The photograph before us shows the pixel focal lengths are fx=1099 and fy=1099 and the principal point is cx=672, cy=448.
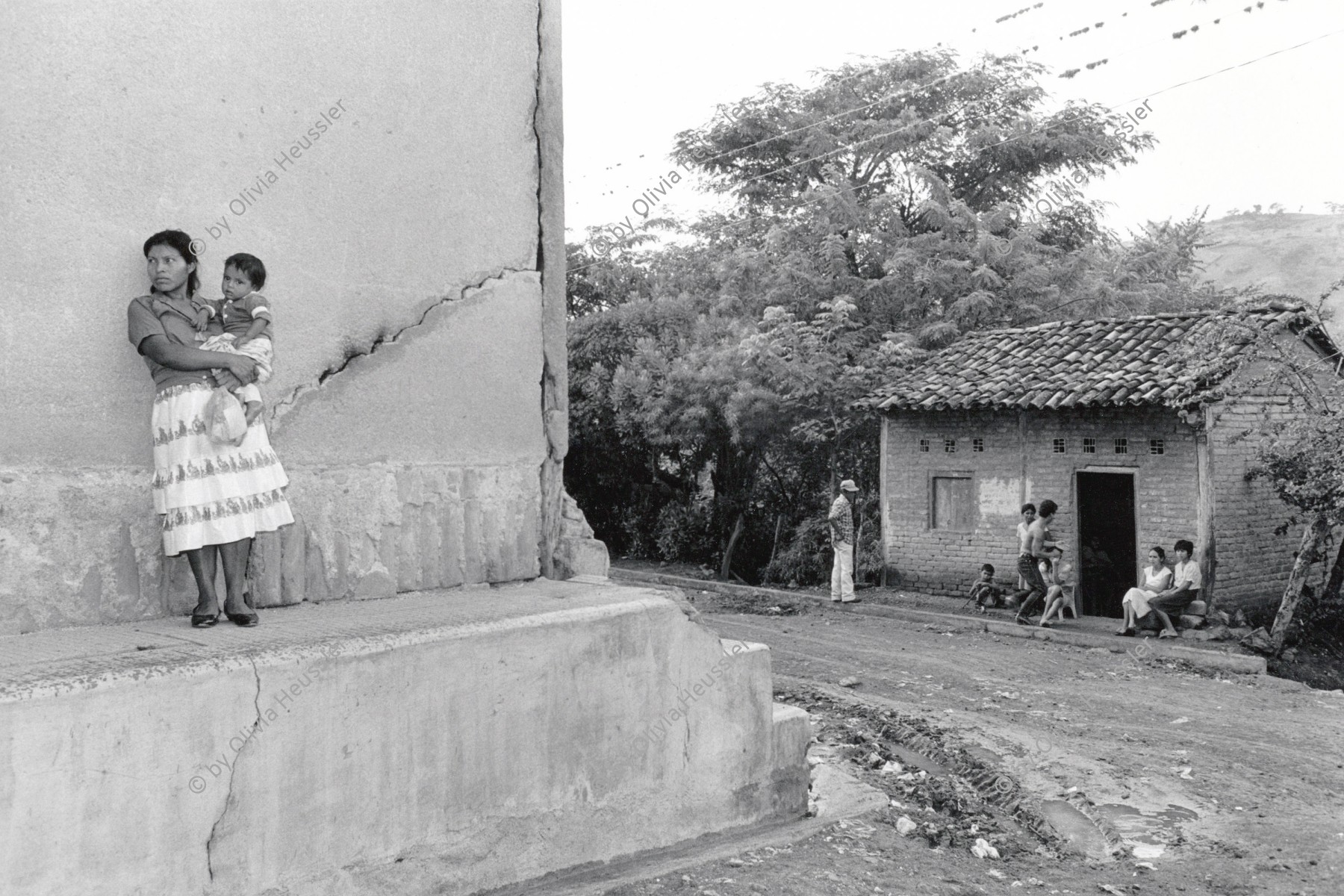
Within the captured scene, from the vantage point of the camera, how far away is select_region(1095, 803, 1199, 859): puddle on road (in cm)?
547

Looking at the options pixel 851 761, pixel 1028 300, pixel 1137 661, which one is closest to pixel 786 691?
pixel 851 761

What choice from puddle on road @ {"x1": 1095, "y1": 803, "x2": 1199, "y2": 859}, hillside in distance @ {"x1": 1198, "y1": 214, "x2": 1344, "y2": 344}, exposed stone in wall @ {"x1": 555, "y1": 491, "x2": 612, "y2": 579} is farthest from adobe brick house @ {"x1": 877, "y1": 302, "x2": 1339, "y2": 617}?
hillside in distance @ {"x1": 1198, "y1": 214, "x2": 1344, "y2": 344}

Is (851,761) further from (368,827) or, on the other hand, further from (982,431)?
(982,431)

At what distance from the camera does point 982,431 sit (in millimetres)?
14367

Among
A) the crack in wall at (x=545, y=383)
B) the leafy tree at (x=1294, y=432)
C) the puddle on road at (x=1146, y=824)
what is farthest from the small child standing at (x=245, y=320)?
the leafy tree at (x=1294, y=432)

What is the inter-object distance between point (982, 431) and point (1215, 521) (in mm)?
3050

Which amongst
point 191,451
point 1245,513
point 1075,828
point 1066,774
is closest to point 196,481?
point 191,451

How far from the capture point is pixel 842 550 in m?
14.5

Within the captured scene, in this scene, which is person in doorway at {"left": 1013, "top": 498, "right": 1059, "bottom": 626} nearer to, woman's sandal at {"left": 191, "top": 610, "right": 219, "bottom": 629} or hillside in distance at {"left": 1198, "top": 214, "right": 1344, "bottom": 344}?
woman's sandal at {"left": 191, "top": 610, "right": 219, "bottom": 629}

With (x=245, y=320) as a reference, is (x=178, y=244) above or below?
above

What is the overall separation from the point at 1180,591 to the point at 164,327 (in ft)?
36.2

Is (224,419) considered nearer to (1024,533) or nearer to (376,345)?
(376,345)

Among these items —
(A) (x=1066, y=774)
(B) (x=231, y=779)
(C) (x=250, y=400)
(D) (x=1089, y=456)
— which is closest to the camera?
(B) (x=231, y=779)

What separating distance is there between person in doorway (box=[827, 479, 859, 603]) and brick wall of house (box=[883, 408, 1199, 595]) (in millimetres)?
1051
